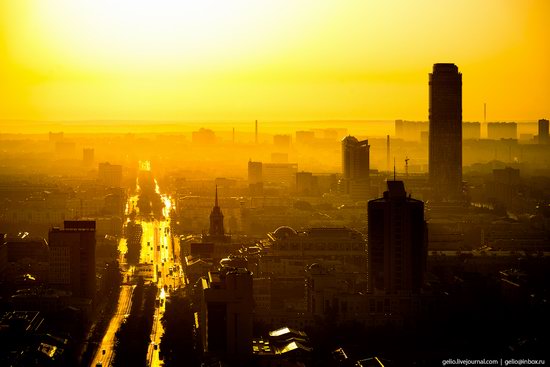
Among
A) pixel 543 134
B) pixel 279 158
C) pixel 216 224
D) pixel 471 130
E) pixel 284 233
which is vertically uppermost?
pixel 471 130

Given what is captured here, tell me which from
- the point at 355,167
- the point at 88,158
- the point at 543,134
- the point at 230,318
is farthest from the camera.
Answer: the point at 88,158

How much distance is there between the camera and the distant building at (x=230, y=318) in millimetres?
17062

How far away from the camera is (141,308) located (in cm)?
2183

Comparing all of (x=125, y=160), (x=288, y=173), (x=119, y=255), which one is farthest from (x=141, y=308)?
(x=125, y=160)

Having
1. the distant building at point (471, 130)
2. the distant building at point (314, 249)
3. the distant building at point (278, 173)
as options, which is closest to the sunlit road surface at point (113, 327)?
the distant building at point (314, 249)

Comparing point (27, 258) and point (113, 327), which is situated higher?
point (27, 258)

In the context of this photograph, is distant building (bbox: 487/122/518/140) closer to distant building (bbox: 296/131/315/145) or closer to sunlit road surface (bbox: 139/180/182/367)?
distant building (bbox: 296/131/315/145)

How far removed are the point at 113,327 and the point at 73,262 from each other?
2610 mm

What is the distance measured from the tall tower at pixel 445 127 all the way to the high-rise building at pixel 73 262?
20406 millimetres

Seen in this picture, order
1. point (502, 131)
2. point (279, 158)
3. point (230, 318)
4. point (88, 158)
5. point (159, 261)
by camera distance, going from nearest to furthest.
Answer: point (230, 318) → point (159, 261) → point (88, 158) → point (279, 158) → point (502, 131)

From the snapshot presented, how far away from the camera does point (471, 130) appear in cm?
6006

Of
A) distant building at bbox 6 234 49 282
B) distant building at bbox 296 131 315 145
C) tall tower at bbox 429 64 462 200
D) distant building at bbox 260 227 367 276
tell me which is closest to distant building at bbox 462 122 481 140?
distant building at bbox 296 131 315 145

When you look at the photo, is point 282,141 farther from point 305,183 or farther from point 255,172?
point 305,183

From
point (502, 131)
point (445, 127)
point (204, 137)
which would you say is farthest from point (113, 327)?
point (204, 137)
